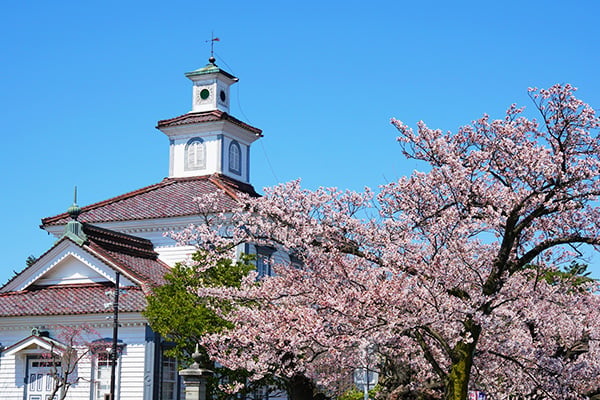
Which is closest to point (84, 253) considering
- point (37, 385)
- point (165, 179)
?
point (37, 385)

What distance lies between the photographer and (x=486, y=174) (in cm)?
1479

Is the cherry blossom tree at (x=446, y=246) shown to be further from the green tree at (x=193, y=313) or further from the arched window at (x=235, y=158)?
the arched window at (x=235, y=158)

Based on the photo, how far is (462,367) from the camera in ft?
48.5

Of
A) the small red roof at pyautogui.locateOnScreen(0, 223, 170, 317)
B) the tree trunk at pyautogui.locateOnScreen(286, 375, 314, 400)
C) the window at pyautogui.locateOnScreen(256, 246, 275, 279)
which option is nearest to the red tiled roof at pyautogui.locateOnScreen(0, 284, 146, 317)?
the small red roof at pyautogui.locateOnScreen(0, 223, 170, 317)

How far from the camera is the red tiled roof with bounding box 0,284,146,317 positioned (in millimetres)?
28344

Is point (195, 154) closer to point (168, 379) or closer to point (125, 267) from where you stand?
point (125, 267)

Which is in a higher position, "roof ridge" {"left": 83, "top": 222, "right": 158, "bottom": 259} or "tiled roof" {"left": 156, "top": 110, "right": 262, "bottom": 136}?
"tiled roof" {"left": 156, "top": 110, "right": 262, "bottom": 136}

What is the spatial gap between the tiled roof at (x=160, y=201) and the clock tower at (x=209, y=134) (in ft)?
2.50

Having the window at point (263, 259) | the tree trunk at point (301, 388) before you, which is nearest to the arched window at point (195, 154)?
the window at point (263, 259)

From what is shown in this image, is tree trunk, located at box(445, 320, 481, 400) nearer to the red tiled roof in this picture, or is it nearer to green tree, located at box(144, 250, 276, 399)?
green tree, located at box(144, 250, 276, 399)

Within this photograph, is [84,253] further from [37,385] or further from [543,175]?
[543,175]

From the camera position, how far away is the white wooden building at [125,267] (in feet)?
92.3

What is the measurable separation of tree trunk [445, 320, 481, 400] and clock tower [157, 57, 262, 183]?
23.8 m

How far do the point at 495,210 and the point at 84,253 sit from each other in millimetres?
19639
